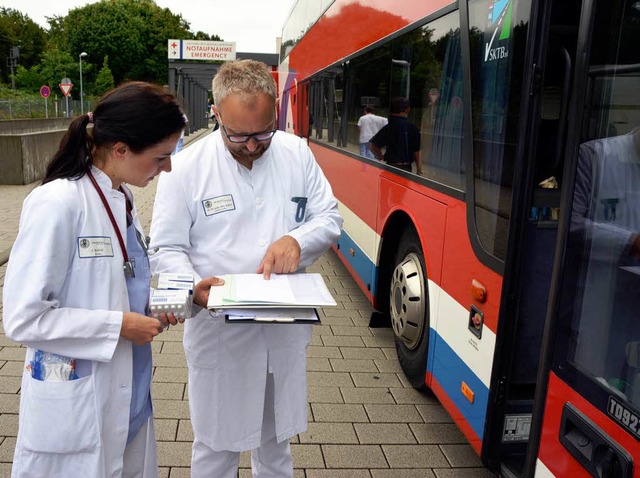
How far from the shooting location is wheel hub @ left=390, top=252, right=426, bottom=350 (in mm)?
4250

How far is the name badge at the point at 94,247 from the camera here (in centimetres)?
187

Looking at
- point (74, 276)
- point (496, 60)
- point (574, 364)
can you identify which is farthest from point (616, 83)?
point (74, 276)

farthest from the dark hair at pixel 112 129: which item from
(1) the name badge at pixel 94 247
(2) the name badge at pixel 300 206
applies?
(2) the name badge at pixel 300 206

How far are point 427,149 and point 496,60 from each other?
111 cm

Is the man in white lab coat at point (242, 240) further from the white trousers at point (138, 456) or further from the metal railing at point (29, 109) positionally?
the metal railing at point (29, 109)

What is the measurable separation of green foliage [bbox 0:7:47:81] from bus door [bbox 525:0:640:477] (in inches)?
2999

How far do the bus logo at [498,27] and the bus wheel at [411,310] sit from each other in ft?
5.07

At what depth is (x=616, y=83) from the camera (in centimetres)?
182

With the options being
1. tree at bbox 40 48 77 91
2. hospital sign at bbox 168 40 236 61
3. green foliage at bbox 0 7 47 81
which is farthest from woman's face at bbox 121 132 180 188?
green foliage at bbox 0 7 47 81

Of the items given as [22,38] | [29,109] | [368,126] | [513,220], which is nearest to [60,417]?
[513,220]

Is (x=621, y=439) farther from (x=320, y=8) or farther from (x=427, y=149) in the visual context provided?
(x=320, y=8)

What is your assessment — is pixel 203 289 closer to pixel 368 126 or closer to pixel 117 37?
pixel 368 126

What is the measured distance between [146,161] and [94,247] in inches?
12.9

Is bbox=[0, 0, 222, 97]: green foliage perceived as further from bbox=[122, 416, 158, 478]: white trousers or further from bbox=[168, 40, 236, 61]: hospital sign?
bbox=[122, 416, 158, 478]: white trousers
